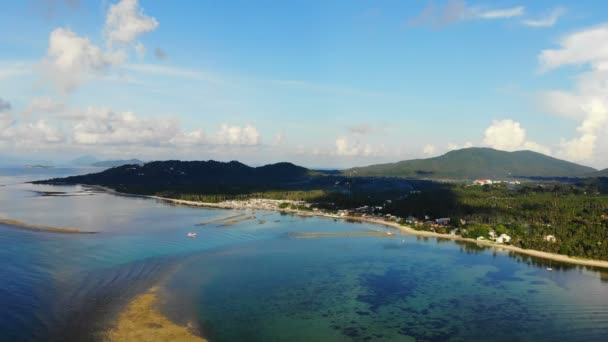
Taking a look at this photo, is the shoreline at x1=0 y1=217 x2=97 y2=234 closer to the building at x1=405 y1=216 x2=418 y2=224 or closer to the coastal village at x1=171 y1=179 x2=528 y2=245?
the coastal village at x1=171 y1=179 x2=528 y2=245

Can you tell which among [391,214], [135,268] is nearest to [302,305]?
[135,268]

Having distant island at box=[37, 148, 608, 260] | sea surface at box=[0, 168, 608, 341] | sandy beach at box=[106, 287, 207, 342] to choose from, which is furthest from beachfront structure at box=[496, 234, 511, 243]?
sandy beach at box=[106, 287, 207, 342]

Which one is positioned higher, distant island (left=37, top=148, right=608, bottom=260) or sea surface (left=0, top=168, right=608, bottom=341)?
distant island (left=37, top=148, right=608, bottom=260)

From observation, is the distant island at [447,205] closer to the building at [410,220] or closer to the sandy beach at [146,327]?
the building at [410,220]

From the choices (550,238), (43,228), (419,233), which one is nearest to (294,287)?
(419,233)

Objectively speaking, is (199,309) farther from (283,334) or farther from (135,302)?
(283,334)

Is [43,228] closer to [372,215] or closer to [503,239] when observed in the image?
[372,215]

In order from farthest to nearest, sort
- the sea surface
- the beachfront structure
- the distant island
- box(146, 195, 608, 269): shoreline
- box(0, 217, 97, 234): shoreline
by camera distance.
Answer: the beachfront structure, the distant island, box(0, 217, 97, 234): shoreline, box(146, 195, 608, 269): shoreline, the sea surface
